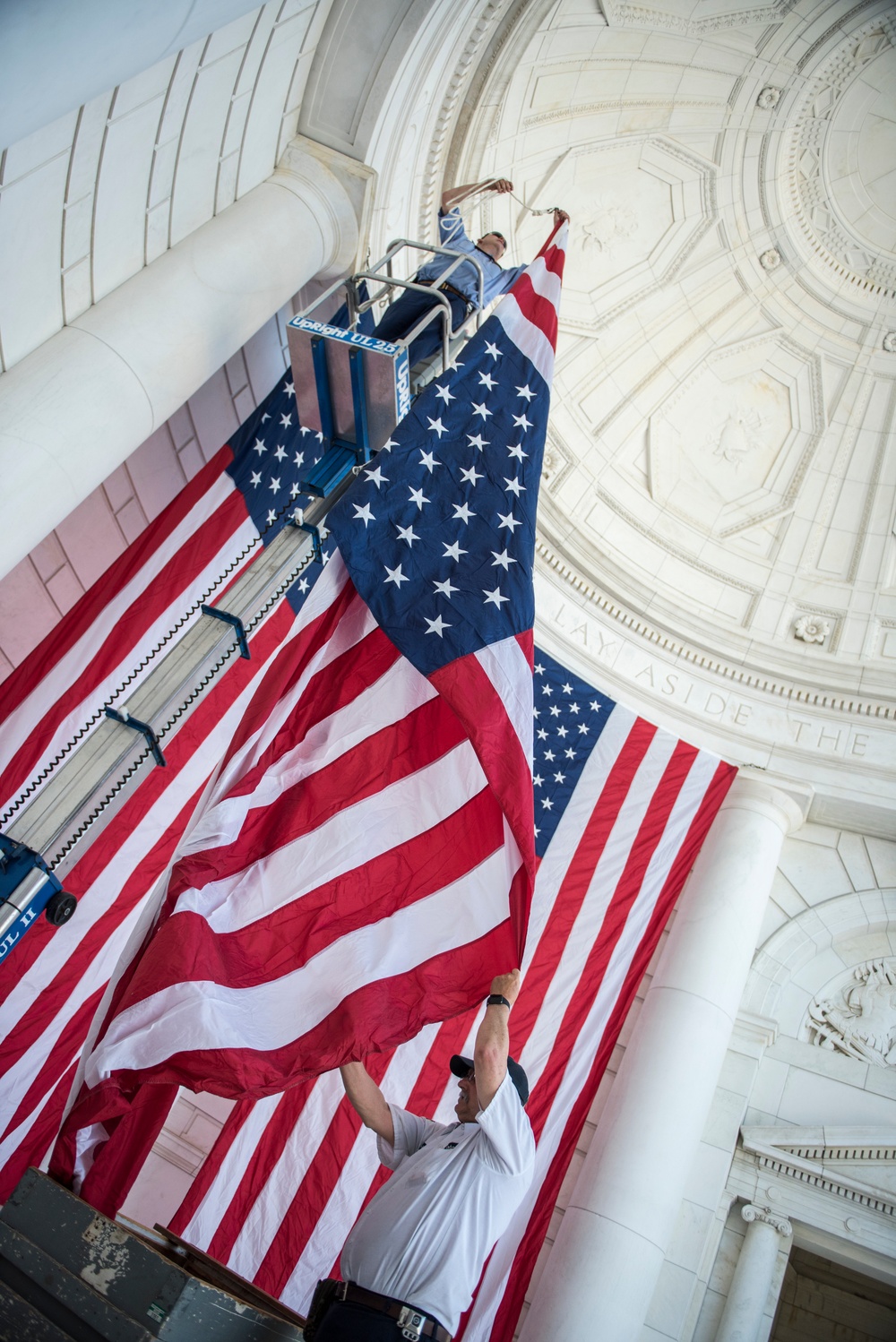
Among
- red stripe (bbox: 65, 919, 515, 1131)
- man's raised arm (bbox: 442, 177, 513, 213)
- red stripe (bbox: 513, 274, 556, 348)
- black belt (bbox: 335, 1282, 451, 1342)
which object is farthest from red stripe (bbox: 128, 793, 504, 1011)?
man's raised arm (bbox: 442, 177, 513, 213)

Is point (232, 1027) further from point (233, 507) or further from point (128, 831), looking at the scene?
point (233, 507)

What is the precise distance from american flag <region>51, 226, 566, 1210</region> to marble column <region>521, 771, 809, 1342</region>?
12.3 feet

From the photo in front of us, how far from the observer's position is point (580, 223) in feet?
35.9

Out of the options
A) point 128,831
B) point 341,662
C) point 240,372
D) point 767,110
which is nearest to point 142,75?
point 240,372

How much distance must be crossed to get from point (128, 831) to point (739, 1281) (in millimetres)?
5849

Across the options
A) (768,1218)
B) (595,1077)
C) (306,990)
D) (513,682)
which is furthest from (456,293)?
(768,1218)

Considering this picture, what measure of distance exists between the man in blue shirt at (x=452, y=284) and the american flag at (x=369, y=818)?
74 cm

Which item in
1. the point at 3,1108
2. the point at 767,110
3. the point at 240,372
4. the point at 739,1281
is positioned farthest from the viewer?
the point at 767,110

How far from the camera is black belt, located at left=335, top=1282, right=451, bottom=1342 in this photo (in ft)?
9.41

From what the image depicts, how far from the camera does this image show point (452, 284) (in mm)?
6234

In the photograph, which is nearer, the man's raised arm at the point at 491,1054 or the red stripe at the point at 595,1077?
the man's raised arm at the point at 491,1054

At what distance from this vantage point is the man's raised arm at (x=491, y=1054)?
3.36 meters

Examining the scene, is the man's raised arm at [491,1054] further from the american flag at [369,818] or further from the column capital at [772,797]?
the column capital at [772,797]

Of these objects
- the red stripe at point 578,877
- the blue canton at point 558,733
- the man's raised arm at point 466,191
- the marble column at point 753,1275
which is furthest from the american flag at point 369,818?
the marble column at point 753,1275
